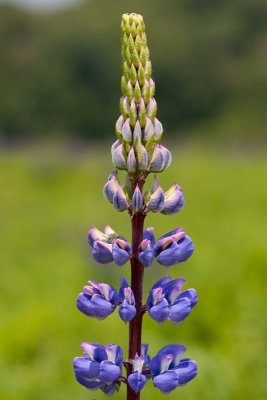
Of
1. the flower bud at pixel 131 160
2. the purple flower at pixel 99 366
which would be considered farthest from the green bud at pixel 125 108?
the purple flower at pixel 99 366

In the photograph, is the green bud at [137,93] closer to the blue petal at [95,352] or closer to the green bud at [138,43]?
the green bud at [138,43]

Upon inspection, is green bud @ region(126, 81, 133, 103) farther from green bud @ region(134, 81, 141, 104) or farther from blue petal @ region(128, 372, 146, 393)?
blue petal @ region(128, 372, 146, 393)

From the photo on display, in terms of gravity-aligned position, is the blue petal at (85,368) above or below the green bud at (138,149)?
below

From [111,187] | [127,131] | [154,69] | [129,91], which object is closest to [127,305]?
[111,187]

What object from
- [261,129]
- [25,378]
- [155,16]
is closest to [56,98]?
[261,129]

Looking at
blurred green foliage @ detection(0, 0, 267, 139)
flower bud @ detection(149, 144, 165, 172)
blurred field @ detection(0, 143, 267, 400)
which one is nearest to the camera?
flower bud @ detection(149, 144, 165, 172)

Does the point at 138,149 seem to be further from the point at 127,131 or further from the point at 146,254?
the point at 146,254

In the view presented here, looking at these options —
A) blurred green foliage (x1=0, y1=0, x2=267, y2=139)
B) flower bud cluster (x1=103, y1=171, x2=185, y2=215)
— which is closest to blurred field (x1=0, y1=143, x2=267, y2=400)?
flower bud cluster (x1=103, y1=171, x2=185, y2=215)

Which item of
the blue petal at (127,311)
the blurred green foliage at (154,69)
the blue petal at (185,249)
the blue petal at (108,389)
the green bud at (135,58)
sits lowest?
the blue petal at (108,389)
